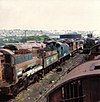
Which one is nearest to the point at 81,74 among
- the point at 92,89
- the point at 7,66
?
the point at 92,89

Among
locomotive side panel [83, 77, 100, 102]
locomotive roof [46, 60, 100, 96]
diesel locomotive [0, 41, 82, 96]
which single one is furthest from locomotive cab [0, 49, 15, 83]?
locomotive side panel [83, 77, 100, 102]

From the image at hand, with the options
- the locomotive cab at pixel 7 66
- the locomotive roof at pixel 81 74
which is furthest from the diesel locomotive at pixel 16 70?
the locomotive roof at pixel 81 74

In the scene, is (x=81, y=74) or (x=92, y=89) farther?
(x=81, y=74)

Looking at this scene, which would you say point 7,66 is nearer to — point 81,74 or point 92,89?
point 81,74

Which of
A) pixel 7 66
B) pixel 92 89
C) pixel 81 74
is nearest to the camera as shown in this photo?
pixel 92 89

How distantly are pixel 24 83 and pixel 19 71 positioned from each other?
218 cm

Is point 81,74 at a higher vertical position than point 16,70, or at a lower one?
higher

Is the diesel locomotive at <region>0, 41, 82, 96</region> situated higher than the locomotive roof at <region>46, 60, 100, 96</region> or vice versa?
the locomotive roof at <region>46, 60, 100, 96</region>

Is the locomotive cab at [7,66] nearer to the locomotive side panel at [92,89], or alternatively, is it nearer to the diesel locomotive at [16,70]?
the diesel locomotive at [16,70]

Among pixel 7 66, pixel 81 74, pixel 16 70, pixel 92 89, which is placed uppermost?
pixel 81 74

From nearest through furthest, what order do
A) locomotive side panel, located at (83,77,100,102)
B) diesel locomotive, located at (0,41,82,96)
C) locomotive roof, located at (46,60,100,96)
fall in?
locomotive side panel, located at (83,77,100,102) < locomotive roof, located at (46,60,100,96) < diesel locomotive, located at (0,41,82,96)

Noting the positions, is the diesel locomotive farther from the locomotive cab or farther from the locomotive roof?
the locomotive roof

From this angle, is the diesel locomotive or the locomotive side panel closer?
the locomotive side panel

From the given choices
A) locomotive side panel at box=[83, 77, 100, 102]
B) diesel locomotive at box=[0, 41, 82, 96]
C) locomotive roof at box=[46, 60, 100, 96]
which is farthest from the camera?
diesel locomotive at box=[0, 41, 82, 96]
